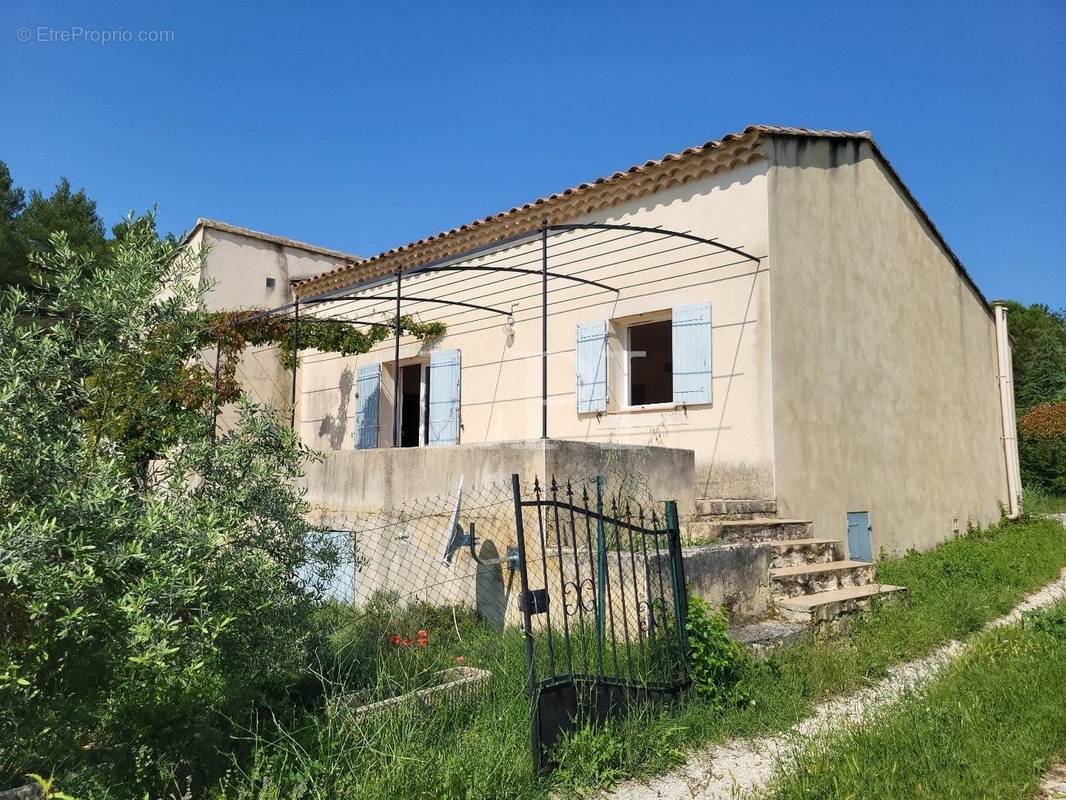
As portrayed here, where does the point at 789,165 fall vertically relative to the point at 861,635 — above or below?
above

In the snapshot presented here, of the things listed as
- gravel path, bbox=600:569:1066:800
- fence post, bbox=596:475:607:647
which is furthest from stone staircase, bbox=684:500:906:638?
fence post, bbox=596:475:607:647

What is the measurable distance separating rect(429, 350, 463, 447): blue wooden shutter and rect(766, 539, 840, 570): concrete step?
5.03 metres

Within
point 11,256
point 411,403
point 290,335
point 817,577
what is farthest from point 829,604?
point 11,256

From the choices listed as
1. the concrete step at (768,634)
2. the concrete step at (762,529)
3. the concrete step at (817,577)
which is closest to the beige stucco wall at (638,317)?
the concrete step at (762,529)

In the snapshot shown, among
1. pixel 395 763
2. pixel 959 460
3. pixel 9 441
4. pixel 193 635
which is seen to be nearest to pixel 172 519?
pixel 193 635

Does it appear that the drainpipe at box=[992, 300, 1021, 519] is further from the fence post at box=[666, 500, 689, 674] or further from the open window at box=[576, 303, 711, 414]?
the fence post at box=[666, 500, 689, 674]

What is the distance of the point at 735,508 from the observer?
25.2ft

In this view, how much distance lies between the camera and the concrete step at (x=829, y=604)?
6.09m

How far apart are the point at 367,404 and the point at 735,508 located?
661 cm

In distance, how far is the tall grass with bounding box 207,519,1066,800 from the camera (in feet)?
10.6

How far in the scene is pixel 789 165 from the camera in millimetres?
8414

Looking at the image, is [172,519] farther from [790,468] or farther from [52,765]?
[790,468]

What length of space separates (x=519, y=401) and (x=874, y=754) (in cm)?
677

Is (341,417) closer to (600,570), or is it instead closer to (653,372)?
(653,372)
